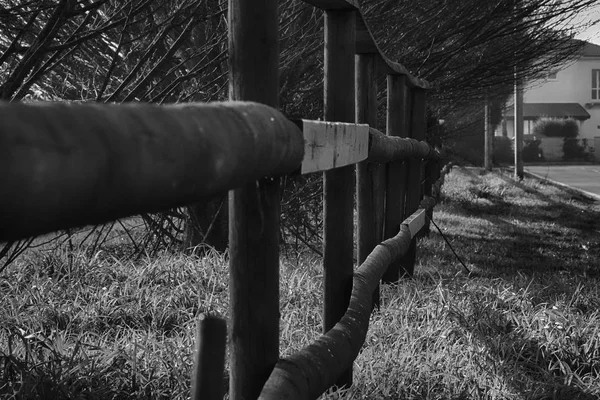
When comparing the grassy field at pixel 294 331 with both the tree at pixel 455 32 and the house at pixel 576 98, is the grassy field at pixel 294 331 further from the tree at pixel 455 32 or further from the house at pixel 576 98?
the house at pixel 576 98

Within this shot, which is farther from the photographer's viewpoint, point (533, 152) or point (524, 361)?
point (533, 152)

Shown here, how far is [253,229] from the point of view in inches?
78.6

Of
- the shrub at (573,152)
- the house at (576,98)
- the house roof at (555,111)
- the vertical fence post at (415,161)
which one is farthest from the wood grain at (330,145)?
the house at (576,98)

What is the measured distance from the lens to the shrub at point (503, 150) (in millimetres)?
49416

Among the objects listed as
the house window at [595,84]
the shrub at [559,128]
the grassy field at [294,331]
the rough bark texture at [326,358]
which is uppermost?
the house window at [595,84]

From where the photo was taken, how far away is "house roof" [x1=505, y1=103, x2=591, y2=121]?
204 feet

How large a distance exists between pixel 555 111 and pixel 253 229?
64841mm

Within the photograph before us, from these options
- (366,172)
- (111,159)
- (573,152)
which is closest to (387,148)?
(366,172)

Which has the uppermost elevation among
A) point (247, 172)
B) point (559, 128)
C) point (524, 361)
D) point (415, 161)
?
point (559, 128)

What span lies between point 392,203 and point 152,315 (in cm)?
187

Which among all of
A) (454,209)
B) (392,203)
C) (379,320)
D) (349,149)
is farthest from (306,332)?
(454,209)

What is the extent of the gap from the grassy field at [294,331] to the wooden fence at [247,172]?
32 cm

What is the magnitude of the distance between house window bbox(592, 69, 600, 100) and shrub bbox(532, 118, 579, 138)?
996 centimetres

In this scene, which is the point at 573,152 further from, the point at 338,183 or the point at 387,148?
the point at 338,183
